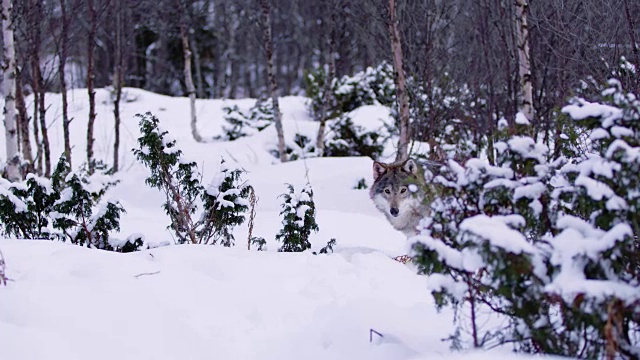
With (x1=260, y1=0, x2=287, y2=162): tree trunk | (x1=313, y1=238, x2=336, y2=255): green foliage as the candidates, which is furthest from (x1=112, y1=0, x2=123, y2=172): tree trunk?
(x1=313, y1=238, x2=336, y2=255): green foliage

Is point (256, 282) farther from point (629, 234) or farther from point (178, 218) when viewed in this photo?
point (629, 234)

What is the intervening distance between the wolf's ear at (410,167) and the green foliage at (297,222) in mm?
1243

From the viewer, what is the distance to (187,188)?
20.2 feet

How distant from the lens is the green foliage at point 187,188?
19.3 ft

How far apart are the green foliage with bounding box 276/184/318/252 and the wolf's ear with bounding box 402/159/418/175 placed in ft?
4.08

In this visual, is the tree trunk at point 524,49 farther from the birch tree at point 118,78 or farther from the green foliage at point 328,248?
the birch tree at point 118,78

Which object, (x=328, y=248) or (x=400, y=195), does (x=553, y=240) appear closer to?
(x=328, y=248)

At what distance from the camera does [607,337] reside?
96.7 inches

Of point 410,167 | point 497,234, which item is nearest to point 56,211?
point 410,167

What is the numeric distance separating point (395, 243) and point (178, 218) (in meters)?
2.96

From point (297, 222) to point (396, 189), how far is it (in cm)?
137

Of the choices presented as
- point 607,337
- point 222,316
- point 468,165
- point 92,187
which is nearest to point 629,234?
point 607,337

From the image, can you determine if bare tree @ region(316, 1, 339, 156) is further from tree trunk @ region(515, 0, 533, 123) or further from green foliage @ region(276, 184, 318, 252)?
green foliage @ region(276, 184, 318, 252)

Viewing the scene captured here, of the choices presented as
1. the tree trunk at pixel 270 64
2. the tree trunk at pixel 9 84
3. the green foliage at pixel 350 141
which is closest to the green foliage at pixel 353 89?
the green foliage at pixel 350 141
